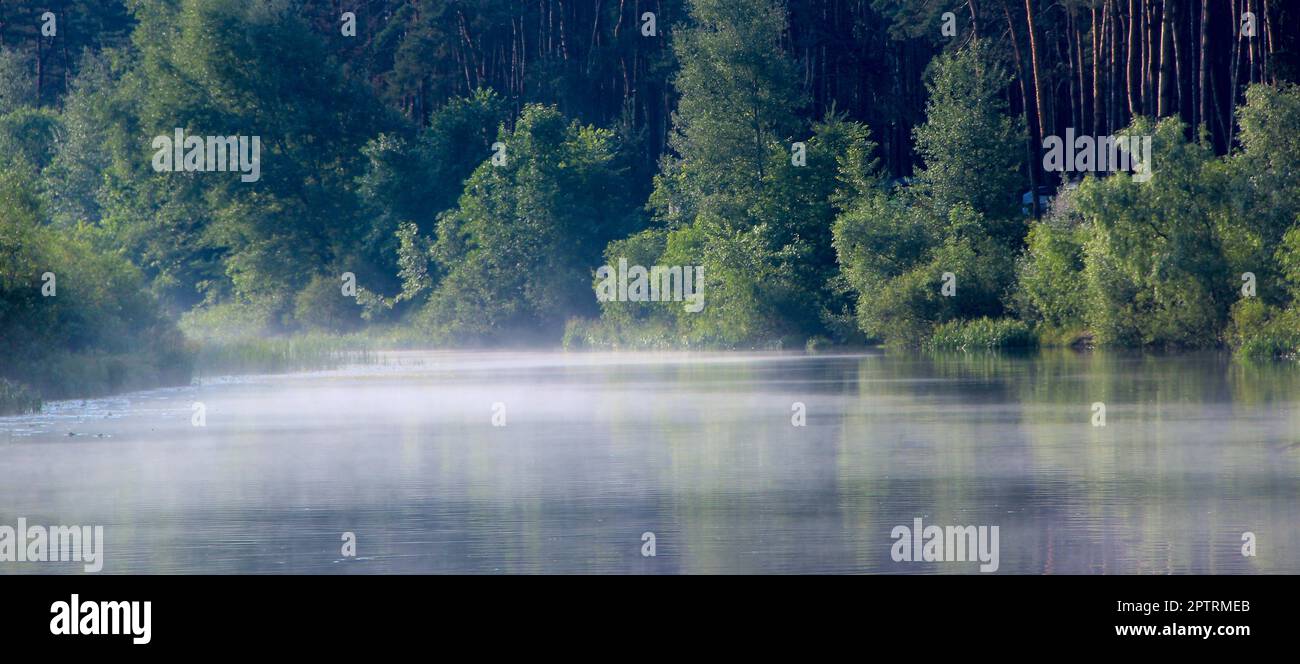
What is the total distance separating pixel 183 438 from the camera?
88.4 ft

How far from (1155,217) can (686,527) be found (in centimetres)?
3675

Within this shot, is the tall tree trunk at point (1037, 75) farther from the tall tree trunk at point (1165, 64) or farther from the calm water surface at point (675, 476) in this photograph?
the calm water surface at point (675, 476)

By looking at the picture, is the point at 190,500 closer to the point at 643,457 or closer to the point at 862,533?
the point at 643,457

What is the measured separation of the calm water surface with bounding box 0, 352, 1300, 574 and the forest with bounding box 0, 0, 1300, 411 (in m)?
11.3

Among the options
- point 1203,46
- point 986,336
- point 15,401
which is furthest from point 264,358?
point 1203,46

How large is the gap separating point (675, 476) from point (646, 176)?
60563 mm

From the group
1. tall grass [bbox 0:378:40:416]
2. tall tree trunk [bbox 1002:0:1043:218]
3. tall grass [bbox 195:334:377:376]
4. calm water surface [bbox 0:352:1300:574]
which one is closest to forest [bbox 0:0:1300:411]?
tall tree trunk [bbox 1002:0:1043:218]

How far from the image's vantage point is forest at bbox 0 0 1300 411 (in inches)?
1950

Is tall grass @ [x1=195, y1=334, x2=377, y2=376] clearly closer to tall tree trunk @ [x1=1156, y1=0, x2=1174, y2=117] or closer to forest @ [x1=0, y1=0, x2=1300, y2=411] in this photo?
forest @ [x1=0, y1=0, x2=1300, y2=411]

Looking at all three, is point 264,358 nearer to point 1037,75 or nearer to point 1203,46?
point 1037,75

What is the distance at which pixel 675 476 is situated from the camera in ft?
69.1

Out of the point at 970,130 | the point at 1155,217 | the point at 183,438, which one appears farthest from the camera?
the point at 970,130
